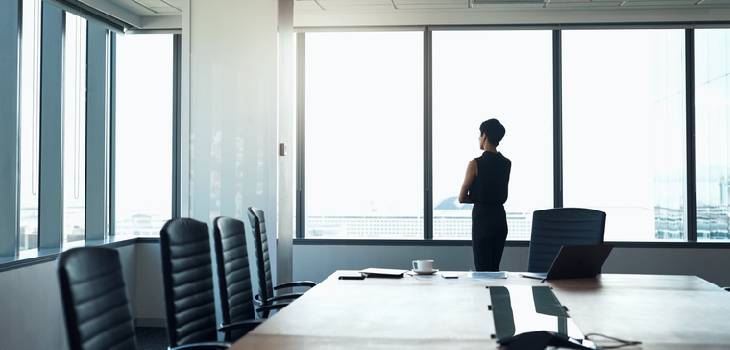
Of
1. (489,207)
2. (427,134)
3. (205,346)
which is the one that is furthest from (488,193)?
(205,346)

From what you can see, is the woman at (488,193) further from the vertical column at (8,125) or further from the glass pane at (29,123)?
the glass pane at (29,123)

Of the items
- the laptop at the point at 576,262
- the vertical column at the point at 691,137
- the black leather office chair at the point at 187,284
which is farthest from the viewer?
the vertical column at the point at 691,137

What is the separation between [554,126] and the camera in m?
7.18

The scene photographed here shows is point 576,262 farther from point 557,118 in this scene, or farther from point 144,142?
point 144,142

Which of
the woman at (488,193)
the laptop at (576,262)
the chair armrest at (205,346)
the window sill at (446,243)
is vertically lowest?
the chair armrest at (205,346)

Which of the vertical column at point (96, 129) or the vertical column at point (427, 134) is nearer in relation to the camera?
the vertical column at point (96, 129)

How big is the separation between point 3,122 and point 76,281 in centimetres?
351

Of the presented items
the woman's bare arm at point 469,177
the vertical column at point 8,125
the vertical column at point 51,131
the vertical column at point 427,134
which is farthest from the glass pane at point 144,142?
the woman's bare arm at point 469,177

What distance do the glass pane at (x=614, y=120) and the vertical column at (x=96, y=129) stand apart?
14.5 feet

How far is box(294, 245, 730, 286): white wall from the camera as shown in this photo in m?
6.96

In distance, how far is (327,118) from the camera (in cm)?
742

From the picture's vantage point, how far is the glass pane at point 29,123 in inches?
223

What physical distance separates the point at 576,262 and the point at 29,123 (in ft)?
13.9

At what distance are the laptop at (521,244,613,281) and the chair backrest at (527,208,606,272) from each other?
25.7 inches
